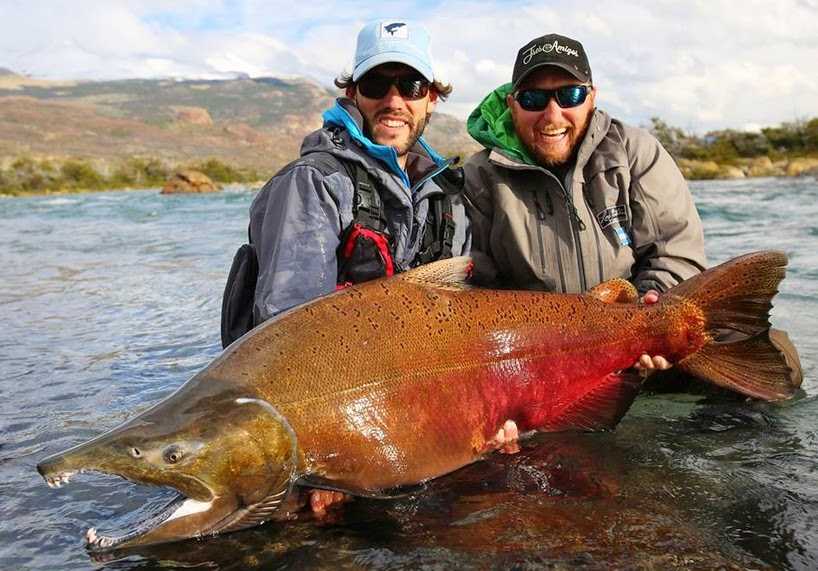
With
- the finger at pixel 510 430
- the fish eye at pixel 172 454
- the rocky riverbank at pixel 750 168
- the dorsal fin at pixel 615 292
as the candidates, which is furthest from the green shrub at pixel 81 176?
the fish eye at pixel 172 454

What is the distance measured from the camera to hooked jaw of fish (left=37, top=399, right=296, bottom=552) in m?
2.89

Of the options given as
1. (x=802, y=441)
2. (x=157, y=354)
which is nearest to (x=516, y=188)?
(x=802, y=441)

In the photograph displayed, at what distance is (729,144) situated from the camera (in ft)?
157

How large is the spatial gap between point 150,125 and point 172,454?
147 metres

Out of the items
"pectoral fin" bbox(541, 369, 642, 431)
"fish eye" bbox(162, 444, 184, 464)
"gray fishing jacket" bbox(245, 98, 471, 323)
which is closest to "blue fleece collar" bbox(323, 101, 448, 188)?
"gray fishing jacket" bbox(245, 98, 471, 323)

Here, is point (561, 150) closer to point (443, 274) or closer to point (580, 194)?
point (580, 194)

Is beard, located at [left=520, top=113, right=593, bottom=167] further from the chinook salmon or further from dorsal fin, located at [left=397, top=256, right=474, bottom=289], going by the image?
dorsal fin, located at [left=397, top=256, right=474, bottom=289]

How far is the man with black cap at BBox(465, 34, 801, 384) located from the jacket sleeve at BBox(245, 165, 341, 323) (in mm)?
1531

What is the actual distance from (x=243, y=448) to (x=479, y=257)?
301cm

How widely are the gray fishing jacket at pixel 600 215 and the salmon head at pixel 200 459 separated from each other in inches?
112

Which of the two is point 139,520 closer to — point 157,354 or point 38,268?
point 157,354

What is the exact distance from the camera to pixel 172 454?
2.90 metres

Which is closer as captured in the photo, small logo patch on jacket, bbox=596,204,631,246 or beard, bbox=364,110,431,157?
beard, bbox=364,110,431,157

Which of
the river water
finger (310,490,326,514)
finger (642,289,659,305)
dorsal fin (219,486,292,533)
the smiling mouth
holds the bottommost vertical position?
the river water
